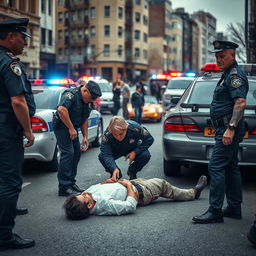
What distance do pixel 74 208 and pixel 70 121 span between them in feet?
5.52

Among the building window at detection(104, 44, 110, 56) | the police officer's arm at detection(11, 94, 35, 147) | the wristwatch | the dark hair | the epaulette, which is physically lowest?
the dark hair

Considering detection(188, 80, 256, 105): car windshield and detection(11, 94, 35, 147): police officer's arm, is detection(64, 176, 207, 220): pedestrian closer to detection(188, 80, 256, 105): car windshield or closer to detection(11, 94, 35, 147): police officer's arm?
detection(11, 94, 35, 147): police officer's arm

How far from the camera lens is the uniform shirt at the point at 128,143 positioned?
21.5ft

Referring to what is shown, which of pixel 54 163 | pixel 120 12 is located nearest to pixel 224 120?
pixel 54 163

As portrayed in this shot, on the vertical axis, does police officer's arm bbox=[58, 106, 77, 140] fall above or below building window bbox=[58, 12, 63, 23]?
below

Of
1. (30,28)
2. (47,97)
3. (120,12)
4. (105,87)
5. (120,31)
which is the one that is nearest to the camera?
(47,97)

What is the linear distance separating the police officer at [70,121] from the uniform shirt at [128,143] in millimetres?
387

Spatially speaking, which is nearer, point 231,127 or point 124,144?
point 231,127

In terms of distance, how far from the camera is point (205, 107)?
714cm

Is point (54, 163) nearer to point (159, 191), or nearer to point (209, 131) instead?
point (209, 131)

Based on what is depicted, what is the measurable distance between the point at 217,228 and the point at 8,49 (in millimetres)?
2586

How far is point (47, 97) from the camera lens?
9.16m

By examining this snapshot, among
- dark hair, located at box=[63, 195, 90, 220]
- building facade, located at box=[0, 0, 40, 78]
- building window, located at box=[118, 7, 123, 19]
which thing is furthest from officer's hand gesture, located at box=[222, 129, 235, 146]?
building window, located at box=[118, 7, 123, 19]

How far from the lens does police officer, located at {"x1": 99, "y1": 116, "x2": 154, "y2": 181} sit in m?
6.39
